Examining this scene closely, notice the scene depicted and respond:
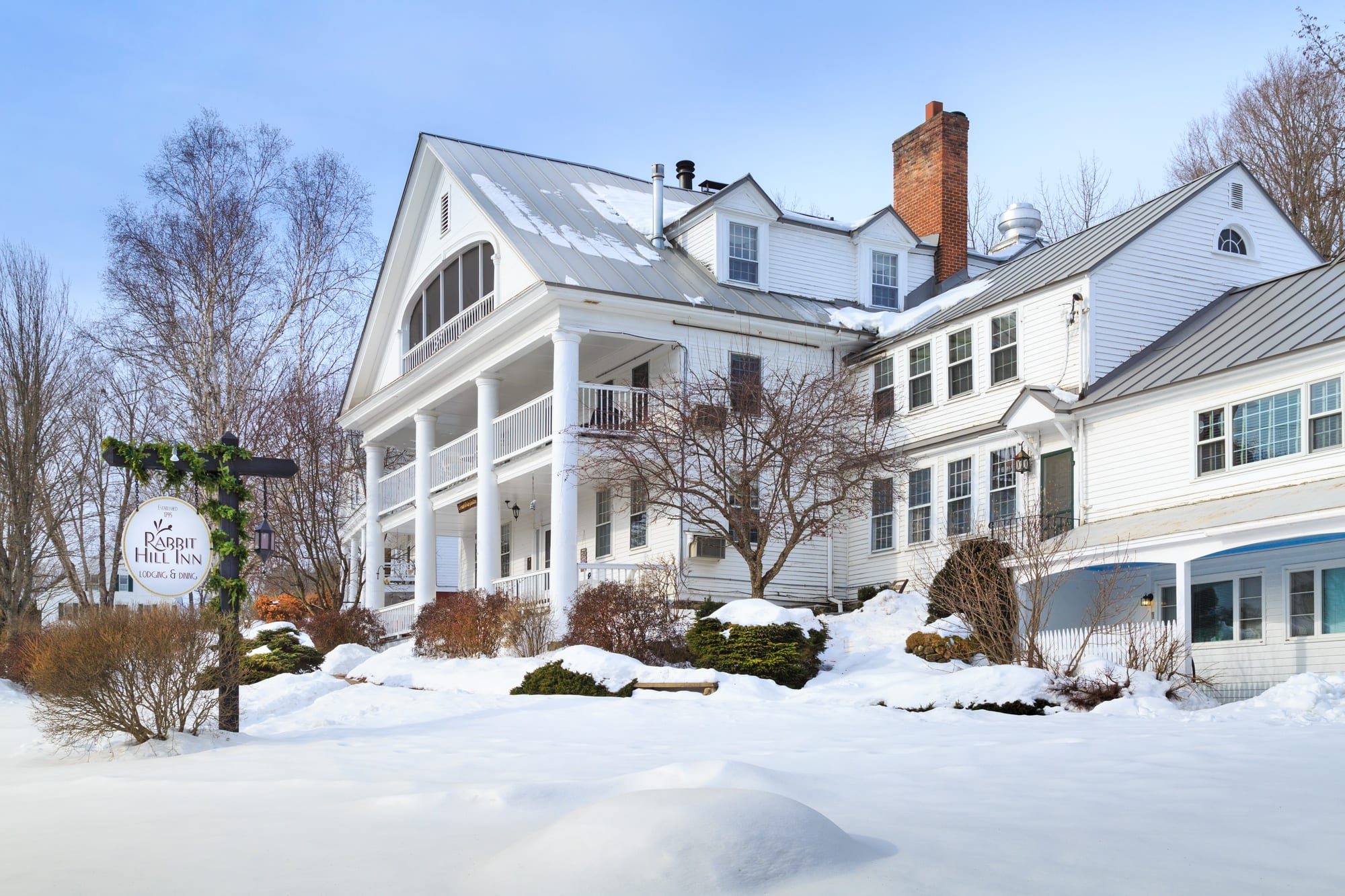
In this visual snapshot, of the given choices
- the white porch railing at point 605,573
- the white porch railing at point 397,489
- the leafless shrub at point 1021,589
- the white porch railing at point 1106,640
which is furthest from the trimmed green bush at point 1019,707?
the white porch railing at point 397,489

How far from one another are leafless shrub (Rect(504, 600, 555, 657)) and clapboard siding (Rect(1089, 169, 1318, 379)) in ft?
30.3

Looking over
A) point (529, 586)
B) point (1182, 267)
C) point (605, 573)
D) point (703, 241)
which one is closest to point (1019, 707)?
point (605, 573)

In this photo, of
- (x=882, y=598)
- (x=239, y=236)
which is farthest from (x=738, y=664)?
(x=239, y=236)

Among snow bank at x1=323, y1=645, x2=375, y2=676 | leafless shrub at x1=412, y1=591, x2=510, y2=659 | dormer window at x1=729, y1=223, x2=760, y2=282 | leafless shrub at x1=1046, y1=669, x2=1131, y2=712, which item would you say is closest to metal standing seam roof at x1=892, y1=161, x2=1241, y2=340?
dormer window at x1=729, y1=223, x2=760, y2=282

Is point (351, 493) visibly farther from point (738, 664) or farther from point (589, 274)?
point (738, 664)

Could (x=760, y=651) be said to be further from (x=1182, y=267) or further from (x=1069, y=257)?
(x=1182, y=267)

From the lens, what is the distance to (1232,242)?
71.2 ft

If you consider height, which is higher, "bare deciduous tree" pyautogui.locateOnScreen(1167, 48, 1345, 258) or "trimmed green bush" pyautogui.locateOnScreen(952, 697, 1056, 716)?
"bare deciduous tree" pyautogui.locateOnScreen(1167, 48, 1345, 258)

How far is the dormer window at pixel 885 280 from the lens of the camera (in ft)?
84.2

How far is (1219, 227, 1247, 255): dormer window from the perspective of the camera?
21.5 m

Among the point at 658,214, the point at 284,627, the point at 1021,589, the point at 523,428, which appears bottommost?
the point at 284,627

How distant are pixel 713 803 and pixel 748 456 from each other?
555 inches

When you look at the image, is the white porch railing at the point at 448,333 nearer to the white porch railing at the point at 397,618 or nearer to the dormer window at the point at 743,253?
the dormer window at the point at 743,253

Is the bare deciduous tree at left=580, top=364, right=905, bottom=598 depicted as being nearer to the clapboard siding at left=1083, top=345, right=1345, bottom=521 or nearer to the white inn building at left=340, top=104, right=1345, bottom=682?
the white inn building at left=340, top=104, right=1345, bottom=682
